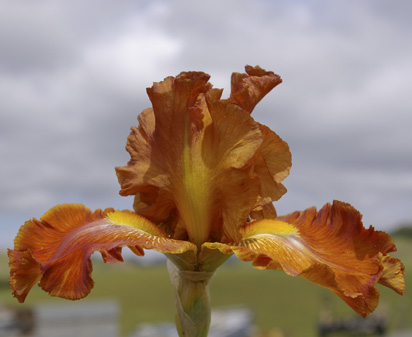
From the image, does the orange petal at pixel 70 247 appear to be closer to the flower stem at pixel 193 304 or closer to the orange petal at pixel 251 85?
the flower stem at pixel 193 304

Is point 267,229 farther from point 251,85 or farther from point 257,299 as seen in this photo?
point 257,299

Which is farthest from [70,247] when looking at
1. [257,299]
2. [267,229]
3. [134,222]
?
[257,299]

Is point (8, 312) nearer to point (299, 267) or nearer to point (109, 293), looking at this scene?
point (299, 267)

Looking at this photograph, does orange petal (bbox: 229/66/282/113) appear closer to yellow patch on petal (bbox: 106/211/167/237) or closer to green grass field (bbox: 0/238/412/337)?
yellow patch on petal (bbox: 106/211/167/237)

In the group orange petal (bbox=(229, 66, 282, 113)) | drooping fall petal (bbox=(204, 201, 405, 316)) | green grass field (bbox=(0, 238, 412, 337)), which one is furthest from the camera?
green grass field (bbox=(0, 238, 412, 337))

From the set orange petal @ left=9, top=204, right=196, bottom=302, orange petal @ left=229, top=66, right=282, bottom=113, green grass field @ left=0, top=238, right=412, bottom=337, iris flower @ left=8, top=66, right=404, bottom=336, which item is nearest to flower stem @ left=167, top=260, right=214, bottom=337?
iris flower @ left=8, top=66, right=404, bottom=336

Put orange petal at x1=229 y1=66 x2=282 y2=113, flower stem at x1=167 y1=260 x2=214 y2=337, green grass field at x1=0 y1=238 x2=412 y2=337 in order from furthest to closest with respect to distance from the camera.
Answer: green grass field at x1=0 y1=238 x2=412 y2=337, orange petal at x1=229 y1=66 x2=282 y2=113, flower stem at x1=167 y1=260 x2=214 y2=337

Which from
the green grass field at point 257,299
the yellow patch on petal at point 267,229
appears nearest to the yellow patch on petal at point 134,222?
the yellow patch on petal at point 267,229
